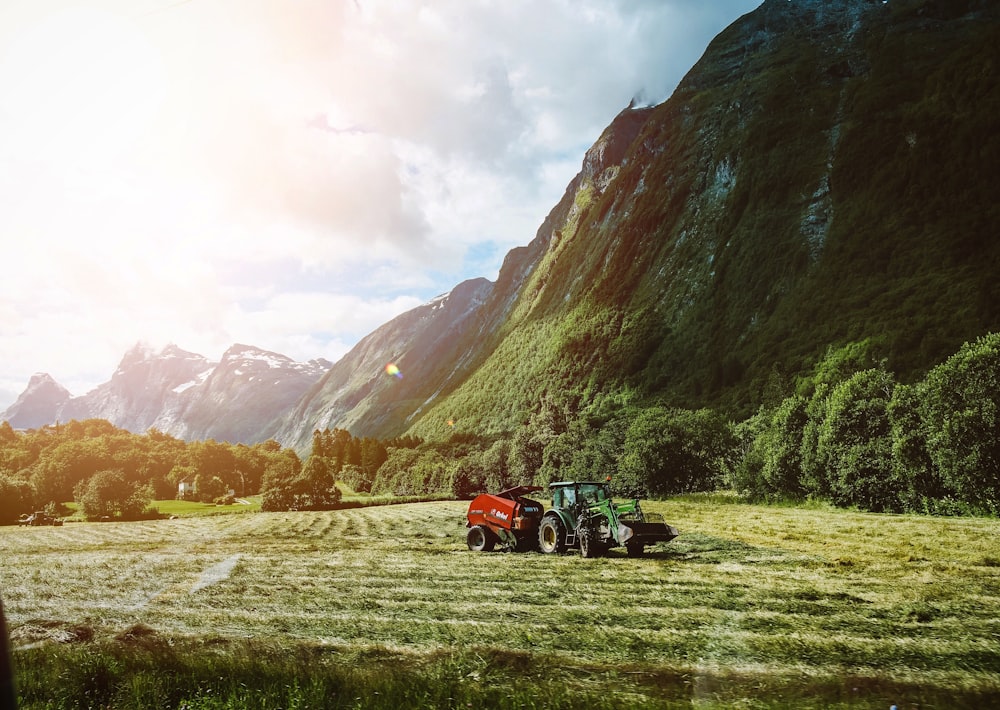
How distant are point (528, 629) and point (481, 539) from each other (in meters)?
12.8

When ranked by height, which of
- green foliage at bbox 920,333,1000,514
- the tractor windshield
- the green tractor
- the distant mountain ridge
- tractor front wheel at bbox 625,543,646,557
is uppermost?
the distant mountain ridge

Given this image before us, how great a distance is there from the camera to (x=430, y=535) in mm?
29891

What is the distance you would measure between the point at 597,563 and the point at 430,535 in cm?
1307

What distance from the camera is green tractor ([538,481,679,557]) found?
19.8 meters

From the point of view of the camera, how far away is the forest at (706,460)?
1369 inches

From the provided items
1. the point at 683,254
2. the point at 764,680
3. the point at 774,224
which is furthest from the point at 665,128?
the point at 764,680

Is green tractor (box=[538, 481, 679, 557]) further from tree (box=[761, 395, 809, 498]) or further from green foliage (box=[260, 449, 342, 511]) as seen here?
green foliage (box=[260, 449, 342, 511])

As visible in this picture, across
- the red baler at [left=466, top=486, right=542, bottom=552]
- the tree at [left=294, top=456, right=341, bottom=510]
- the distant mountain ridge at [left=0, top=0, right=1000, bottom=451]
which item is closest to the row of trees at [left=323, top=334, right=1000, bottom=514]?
the tree at [left=294, top=456, right=341, bottom=510]

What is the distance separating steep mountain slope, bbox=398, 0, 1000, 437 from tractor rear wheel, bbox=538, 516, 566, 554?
82.8 m

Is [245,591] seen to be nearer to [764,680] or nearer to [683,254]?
[764,680]

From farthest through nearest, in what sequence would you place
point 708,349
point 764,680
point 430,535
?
point 708,349, point 430,535, point 764,680

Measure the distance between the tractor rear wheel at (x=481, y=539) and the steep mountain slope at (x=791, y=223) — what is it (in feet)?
274

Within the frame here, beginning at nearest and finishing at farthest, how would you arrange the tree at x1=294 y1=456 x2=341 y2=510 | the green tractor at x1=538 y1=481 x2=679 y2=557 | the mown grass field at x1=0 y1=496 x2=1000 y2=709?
the mown grass field at x1=0 y1=496 x2=1000 y2=709 → the green tractor at x1=538 y1=481 x2=679 y2=557 → the tree at x1=294 y1=456 x2=341 y2=510

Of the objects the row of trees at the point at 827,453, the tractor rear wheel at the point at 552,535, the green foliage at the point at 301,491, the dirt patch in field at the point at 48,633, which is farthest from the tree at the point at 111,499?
the tractor rear wheel at the point at 552,535
